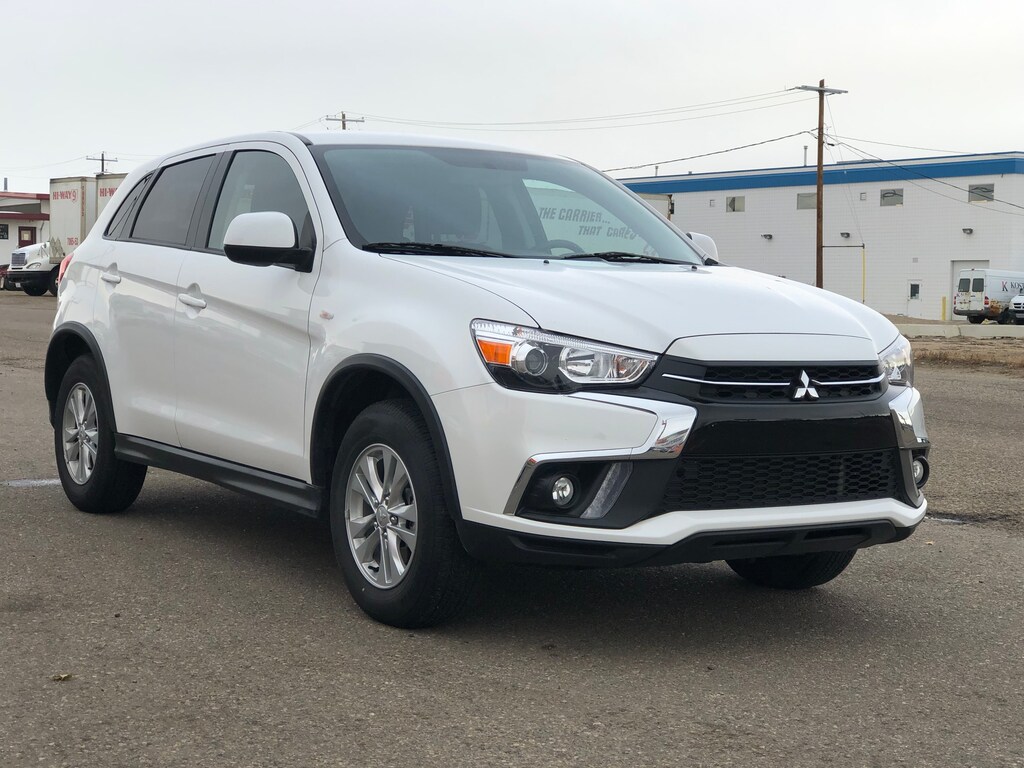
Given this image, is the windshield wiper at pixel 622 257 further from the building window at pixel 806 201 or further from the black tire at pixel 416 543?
the building window at pixel 806 201

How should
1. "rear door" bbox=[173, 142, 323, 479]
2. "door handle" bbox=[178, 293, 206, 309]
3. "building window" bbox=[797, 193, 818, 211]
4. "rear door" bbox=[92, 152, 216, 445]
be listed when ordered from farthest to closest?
"building window" bbox=[797, 193, 818, 211]
"rear door" bbox=[92, 152, 216, 445]
"door handle" bbox=[178, 293, 206, 309]
"rear door" bbox=[173, 142, 323, 479]

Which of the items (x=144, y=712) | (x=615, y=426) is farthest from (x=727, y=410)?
(x=144, y=712)

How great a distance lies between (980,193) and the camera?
59.2 meters

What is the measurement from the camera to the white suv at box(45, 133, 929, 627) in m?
4.32

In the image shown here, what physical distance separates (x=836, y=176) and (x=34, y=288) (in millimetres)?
38778

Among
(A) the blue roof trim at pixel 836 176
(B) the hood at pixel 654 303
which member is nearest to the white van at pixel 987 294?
(A) the blue roof trim at pixel 836 176

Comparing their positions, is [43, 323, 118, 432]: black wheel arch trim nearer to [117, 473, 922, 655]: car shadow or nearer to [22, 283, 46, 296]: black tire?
[117, 473, 922, 655]: car shadow

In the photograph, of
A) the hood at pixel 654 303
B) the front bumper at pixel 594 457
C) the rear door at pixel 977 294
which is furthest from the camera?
the rear door at pixel 977 294

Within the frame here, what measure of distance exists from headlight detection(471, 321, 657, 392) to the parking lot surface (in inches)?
36.7

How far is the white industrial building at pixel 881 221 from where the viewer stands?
5894cm

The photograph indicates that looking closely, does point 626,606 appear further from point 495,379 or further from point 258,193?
point 258,193

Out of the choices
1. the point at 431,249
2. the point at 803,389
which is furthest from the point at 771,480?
the point at 431,249

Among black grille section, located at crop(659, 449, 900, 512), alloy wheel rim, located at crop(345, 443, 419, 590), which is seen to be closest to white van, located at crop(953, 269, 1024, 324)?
black grille section, located at crop(659, 449, 900, 512)

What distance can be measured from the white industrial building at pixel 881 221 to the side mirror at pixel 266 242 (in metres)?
54.5
